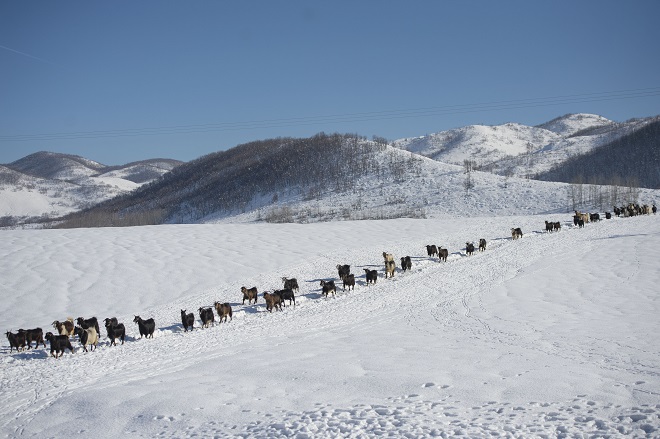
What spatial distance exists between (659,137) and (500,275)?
173109mm

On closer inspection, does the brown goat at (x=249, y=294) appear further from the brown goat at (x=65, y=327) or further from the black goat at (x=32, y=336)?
the black goat at (x=32, y=336)

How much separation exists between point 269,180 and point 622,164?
120532 millimetres

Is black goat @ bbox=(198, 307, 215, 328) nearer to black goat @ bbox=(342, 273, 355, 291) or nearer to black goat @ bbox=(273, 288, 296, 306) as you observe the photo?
black goat @ bbox=(273, 288, 296, 306)

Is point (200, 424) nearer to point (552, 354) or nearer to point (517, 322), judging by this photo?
point (552, 354)

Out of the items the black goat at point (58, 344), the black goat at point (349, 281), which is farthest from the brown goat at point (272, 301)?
the black goat at point (58, 344)

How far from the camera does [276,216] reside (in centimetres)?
10050

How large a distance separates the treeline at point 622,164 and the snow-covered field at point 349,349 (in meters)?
128

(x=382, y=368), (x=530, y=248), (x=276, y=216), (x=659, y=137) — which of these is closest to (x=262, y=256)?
(x=530, y=248)

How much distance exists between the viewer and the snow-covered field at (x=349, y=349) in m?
7.85

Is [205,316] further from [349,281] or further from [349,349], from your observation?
[349,281]

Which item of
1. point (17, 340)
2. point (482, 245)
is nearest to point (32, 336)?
point (17, 340)

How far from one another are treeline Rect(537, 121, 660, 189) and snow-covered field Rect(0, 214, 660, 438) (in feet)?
421

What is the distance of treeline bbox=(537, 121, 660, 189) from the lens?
445ft

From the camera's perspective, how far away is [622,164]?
15012 centimetres
